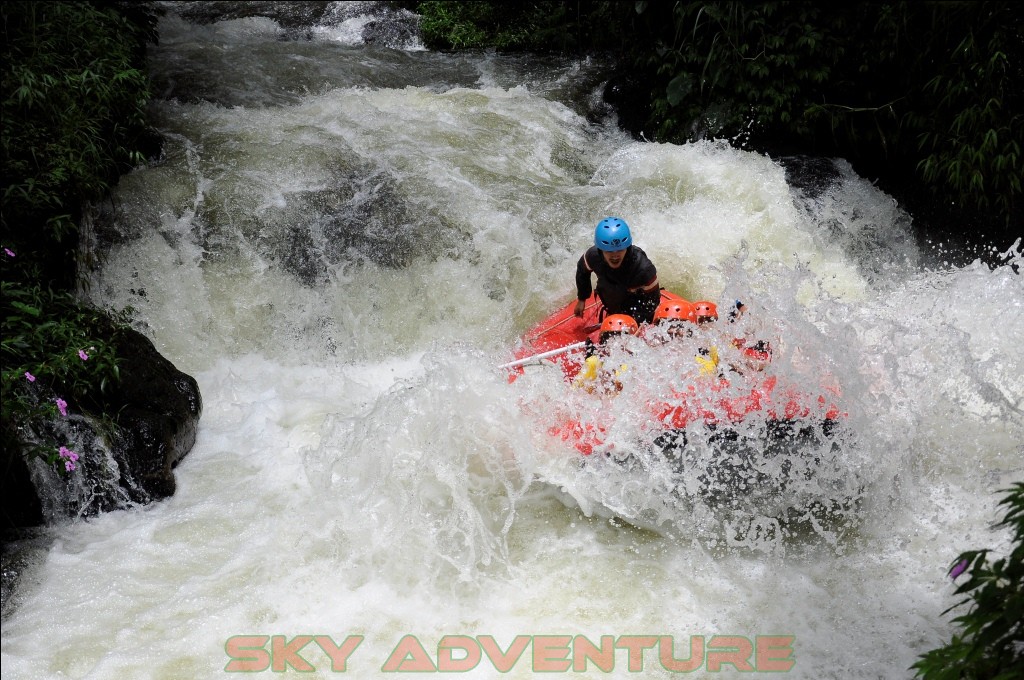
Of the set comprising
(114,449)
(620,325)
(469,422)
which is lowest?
(114,449)

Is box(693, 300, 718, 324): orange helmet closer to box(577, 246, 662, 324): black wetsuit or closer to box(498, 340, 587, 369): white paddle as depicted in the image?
box(577, 246, 662, 324): black wetsuit

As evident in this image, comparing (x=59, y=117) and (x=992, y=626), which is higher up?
(x=59, y=117)

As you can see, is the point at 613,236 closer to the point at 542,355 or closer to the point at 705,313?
the point at 705,313

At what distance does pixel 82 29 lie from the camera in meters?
6.32

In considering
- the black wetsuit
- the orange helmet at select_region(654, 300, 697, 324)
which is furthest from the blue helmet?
the orange helmet at select_region(654, 300, 697, 324)

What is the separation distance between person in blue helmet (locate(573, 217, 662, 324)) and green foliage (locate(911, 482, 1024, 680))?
114 inches

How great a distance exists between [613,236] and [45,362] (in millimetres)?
3403

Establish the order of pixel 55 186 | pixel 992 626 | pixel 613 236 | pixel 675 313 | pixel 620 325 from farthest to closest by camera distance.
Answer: pixel 55 186
pixel 613 236
pixel 675 313
pixel 620 325
pixel 992 626

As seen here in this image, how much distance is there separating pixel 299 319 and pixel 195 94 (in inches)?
136

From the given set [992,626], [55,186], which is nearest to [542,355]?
[992,626]

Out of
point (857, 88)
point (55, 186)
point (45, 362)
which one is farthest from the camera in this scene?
point (857, 88)

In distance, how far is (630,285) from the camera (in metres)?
5.30

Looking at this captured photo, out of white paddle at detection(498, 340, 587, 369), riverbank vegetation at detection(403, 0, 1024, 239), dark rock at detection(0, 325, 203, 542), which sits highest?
riverbank vegetation at detection(403, 0, 1024, 239)

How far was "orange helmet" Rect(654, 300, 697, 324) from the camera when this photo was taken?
4.96m
